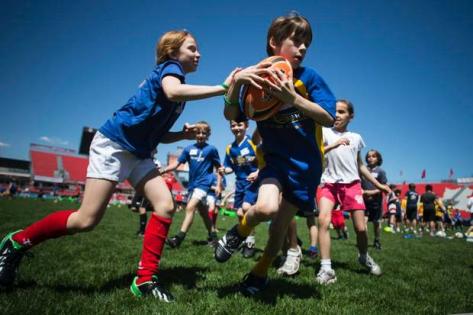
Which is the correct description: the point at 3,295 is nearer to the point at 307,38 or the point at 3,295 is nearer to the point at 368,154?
the point at 307,38

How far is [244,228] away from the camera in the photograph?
2.88m

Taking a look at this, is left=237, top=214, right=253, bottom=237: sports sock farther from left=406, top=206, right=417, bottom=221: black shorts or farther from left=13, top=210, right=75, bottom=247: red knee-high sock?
left=406, top=206, right=417, bottom=221: black shorts

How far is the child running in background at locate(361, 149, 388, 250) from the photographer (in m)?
8.09

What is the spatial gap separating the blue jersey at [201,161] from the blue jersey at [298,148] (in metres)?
4.39

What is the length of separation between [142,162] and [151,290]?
1.26 m

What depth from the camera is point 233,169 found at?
660cm

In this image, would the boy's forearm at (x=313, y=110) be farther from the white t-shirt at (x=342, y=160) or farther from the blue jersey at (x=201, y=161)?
the blue jersey at (x=201, y=161)

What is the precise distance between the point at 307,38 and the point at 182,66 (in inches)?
51.5

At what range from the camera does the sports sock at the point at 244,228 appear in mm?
2857

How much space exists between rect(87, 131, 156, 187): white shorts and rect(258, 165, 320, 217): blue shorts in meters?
1.30

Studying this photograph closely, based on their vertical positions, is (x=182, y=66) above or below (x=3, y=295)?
above

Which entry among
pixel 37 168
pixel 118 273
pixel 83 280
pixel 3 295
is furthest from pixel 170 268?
pixel 37 168

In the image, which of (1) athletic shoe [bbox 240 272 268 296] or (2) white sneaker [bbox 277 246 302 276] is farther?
(2) white sneaker [bbox 277 246 302 276]

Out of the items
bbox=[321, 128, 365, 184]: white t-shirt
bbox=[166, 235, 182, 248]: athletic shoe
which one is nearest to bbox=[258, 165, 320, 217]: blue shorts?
bbox=[321, 128, 365, 184]: white t-shirt
